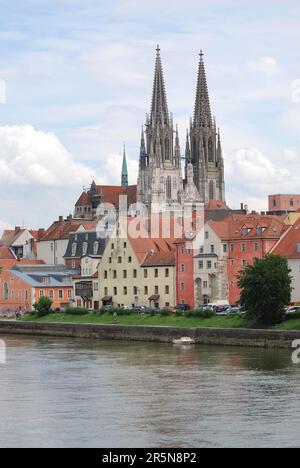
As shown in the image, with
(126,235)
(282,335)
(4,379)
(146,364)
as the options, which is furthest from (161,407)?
(126,235)

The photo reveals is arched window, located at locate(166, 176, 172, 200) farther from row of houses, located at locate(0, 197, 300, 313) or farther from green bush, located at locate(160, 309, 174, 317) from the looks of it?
green bush, located at locate(160, 309, 174, 317)

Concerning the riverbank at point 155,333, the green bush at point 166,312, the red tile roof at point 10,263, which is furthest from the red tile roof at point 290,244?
the red tile roof at point 10,263

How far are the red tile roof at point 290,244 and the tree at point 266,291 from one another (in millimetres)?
7928

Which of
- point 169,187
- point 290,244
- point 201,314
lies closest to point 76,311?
point 201,314

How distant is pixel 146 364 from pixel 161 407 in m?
16.9

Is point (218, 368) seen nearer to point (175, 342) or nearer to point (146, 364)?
point (146, 364)

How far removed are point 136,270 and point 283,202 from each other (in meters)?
57.1

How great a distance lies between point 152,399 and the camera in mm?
48281

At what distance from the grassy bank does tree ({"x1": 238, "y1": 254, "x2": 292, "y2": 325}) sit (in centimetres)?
177

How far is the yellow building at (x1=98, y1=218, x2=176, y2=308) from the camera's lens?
320 feet

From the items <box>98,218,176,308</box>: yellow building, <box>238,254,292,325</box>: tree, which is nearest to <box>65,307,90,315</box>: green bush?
<box>98,218,176,308</box>: yellow building

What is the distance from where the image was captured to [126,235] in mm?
100250

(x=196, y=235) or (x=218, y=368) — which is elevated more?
(x=196, y=235)

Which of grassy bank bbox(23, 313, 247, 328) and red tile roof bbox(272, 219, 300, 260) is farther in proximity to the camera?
red tile roof bbox(272, 219, 300, 260)
